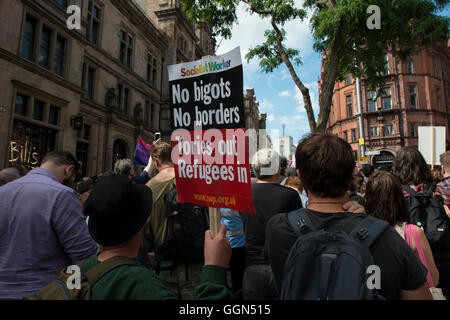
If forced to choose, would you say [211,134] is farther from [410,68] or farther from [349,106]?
[410,68]

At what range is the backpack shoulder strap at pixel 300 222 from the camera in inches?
53.1

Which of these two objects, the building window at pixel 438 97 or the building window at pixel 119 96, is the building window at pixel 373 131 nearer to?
the building window at pixel 438 97

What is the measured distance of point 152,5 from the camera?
23641mm

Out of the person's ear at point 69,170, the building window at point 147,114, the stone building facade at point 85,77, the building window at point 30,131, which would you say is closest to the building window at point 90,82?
the stone building facade at point 85,77

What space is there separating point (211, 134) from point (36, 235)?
156 cm

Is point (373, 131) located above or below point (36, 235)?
above

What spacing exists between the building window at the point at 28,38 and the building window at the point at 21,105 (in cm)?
158

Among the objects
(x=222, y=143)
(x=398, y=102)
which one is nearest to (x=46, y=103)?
(x=222, y=143)

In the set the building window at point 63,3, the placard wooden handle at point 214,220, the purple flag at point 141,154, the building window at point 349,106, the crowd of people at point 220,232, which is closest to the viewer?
the crowd of people at point 220,232

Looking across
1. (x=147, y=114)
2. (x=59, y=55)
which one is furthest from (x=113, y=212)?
(x=147, y=114)

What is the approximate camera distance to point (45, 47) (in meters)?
11.2

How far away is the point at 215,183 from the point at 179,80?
0.98m

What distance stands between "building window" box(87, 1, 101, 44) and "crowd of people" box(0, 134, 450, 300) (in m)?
13.5

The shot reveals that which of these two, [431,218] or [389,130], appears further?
[389,130]
